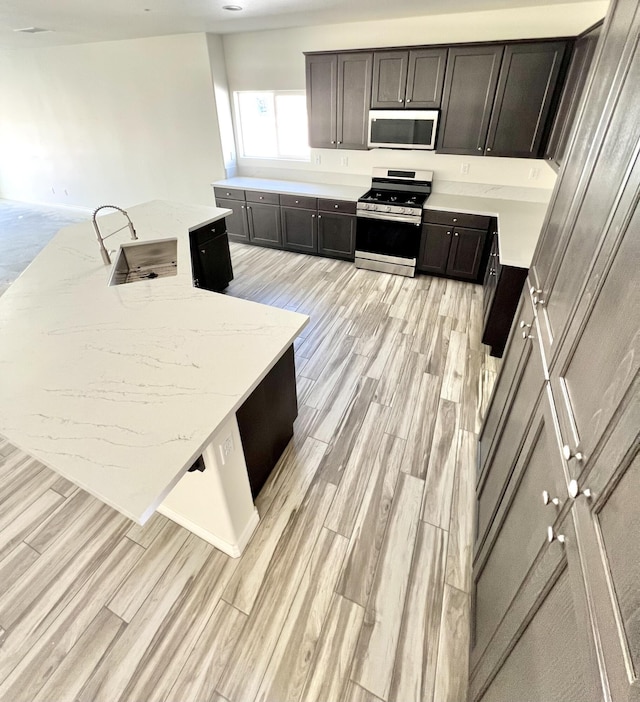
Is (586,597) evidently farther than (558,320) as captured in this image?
No

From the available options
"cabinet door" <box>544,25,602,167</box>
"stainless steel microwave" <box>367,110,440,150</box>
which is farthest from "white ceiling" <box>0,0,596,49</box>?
"stainless steel microwave" <box>367,110,440,150</box>

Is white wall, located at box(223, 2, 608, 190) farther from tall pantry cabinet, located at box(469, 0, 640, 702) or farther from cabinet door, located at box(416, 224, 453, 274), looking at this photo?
tall pantry cabinet, located at box(469, 0, 640, 702)

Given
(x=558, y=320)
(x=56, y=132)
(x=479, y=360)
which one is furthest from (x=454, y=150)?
(x=56, y=132)

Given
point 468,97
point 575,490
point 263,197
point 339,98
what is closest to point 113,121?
point 263,197

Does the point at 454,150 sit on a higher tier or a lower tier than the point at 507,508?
higher

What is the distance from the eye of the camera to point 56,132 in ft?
21.2

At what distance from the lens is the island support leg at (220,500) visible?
146 centimetres

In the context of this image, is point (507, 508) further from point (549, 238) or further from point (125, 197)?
point (125, 197)

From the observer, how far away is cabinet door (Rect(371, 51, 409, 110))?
11.8 ft

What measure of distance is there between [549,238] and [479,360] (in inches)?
69.4

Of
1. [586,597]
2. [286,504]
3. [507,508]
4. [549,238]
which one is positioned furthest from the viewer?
[286,504]

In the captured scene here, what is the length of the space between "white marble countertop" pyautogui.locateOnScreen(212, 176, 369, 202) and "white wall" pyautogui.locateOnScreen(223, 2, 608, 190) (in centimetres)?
13

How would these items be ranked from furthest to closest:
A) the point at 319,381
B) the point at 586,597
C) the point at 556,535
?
the point at 319,381 < the point at 556,535 < the point at 586,597

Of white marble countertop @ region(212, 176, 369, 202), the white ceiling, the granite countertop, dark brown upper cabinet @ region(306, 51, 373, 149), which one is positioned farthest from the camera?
white marble countertop @ region(212, 176, 369, 202)
